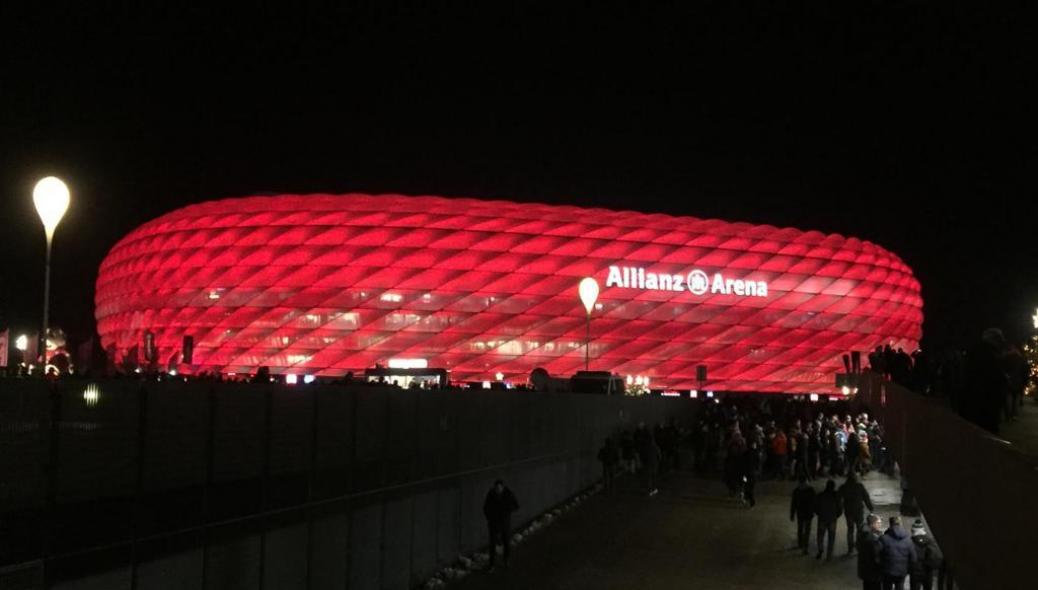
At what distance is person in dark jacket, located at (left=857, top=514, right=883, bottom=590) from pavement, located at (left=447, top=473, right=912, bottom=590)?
1.79 meters

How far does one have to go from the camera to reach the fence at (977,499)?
5.63 m

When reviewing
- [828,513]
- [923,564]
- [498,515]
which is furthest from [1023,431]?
[498,515]

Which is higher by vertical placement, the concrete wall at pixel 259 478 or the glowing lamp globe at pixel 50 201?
the glowing lamp globe at pixel 50 201

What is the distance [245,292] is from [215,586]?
65.2m

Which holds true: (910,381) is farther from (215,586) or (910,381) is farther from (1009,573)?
(1009,573)

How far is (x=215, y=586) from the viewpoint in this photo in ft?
33.0

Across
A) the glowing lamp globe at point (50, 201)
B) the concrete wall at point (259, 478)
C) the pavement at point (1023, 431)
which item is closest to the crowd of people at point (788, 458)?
the pavement at point (1023, 431)

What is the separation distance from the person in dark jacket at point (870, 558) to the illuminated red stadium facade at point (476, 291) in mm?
59215

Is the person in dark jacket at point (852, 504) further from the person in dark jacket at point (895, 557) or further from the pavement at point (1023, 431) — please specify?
the person in dark jacket at point (895, 557)

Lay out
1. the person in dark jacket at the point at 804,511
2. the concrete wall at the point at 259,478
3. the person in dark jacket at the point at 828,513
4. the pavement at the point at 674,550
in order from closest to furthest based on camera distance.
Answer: the concrete wall at the point at 259,478 → the pavement at the point at 674,550 → the person in dark jacket at the point at 828,513 → the person in dark jacket at the point at 804,511

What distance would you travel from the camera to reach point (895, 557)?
47.0 feet

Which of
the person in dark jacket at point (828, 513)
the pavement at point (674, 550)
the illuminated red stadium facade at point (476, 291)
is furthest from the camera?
the illuminated red stadium facade at point (476, 291)

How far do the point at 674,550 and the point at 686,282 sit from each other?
5956 centimetres

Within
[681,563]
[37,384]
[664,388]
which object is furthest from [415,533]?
[664,388]
